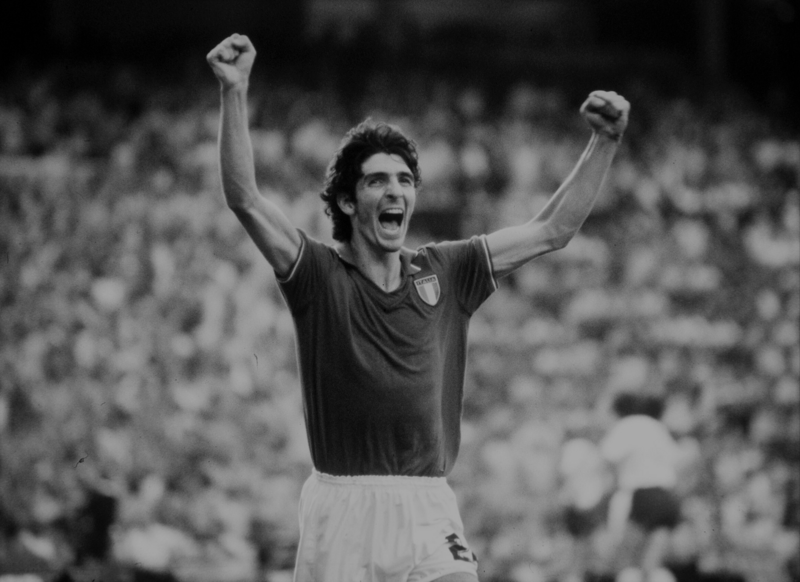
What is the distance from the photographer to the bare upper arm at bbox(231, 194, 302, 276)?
9.89ft

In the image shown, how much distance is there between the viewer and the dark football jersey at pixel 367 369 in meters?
3.11

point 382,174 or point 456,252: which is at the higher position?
point 382,174

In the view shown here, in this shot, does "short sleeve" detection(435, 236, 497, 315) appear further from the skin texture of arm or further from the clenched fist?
the clenched fist

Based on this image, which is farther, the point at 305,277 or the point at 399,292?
the point at 399,292

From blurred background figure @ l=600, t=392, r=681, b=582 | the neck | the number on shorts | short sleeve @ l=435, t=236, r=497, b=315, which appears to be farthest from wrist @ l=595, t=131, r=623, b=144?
blurred background figure @ l=600, t=392, r=681, b=582

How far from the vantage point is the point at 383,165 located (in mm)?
3316

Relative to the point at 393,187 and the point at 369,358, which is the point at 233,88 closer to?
the point at 393,187

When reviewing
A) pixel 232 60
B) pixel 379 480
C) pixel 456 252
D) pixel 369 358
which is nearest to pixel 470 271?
pixel 456 252

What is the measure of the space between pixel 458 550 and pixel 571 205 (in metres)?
1.09

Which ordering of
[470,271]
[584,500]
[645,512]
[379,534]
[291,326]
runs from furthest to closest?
[291,326] < [584,500] < [645,512] < [470,271] < [379,534]

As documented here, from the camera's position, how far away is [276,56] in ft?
48.4

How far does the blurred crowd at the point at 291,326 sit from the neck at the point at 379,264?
3.34 meters

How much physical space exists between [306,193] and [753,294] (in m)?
4.99

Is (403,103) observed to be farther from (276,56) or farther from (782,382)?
(782,382)
